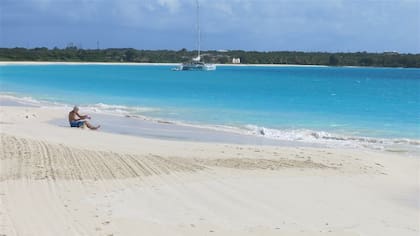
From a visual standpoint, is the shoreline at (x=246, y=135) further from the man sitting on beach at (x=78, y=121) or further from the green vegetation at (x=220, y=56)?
the green vegetation at (x=220, y=56)

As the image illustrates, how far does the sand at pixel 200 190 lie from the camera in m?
7.05

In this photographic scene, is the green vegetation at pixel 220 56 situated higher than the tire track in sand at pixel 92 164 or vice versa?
the tire track in sand at pixel 92 164

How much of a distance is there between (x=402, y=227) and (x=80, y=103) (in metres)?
25.0

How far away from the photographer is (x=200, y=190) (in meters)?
8.87

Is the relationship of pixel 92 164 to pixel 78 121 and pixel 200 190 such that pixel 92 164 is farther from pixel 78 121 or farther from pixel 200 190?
pixel 78 121

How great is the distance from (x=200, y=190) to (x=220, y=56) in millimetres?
153632

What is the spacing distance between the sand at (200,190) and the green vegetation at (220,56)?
12212cm

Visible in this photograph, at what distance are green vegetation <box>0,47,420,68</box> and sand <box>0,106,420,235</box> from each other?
122 metres

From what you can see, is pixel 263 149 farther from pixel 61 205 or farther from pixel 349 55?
pixel 349 55

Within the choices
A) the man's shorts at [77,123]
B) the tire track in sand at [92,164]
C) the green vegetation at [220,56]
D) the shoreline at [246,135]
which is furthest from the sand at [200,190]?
the green vegetation at [220,56]

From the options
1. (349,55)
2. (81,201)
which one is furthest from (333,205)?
(349,55)

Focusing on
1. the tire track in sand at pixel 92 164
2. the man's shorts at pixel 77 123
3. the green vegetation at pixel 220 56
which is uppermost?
the tire track in sand at pixel 92 164

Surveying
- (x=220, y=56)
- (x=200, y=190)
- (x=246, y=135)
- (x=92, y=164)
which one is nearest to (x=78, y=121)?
(x=246, y=135)

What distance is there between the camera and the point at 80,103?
1200 inches
